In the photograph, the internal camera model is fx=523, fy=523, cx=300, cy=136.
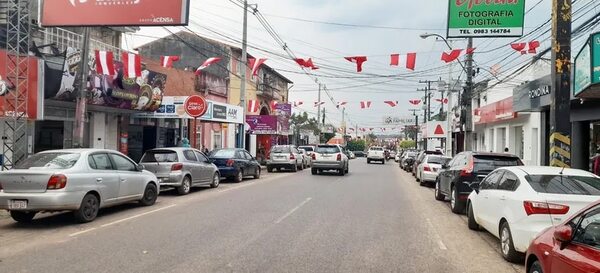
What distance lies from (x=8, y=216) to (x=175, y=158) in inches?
224

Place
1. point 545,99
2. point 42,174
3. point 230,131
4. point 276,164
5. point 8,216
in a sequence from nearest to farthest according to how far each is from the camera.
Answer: point 42,174 → point 8,216 → point 545,99 → point 276,164 → point 230,131

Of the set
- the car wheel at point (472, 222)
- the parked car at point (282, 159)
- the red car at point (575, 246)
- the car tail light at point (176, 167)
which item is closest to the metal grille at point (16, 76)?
the car tail light at point (176, 167)

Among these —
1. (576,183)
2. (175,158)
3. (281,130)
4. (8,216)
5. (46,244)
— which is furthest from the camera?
(281,130)

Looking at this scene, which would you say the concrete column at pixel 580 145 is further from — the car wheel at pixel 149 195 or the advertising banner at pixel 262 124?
the advertising banner at pixel 262 124

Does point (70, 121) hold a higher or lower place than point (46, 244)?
higher

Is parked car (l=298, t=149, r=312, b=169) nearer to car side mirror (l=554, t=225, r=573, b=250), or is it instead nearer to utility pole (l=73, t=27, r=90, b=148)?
utility pole (l=73, t=27, r=90, b=148)

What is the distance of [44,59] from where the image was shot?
1698 cm

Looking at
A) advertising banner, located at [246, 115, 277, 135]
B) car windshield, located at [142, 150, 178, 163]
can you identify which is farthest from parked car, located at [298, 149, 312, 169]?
car windshield, located at [142, 150, 178, 163]

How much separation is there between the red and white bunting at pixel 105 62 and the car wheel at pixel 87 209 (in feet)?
30.2

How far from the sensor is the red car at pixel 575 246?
4.11 m

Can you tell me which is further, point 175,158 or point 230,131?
point 230,131

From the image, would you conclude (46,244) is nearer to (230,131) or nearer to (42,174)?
(42,174)

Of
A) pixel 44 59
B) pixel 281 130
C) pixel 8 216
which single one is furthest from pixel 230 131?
pixel 8 216

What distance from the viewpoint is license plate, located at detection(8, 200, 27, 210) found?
978cm
